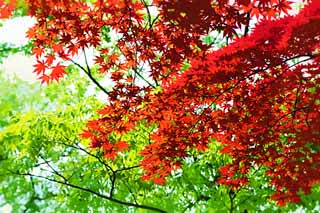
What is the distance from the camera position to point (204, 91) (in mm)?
2982

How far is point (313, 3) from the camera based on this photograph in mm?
2355

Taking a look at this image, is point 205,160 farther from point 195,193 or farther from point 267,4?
point 267,4

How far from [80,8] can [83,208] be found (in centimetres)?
169

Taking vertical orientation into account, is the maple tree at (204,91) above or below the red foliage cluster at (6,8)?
below

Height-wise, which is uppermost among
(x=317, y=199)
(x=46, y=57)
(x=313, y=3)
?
(x=46, y=57)

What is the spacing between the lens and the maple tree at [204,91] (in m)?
2.80

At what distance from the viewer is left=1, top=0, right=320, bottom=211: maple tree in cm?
280

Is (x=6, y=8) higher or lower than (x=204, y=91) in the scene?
higher

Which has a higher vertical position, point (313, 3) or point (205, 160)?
point (205, 160)

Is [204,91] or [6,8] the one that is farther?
[6,8]

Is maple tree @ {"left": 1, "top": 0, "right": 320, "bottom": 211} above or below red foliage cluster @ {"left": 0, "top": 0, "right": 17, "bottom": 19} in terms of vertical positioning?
below

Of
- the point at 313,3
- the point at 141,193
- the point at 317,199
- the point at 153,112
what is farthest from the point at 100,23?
the point at 317,199

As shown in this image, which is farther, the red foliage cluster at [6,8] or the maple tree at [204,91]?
the red foliage cluster at [6,8]

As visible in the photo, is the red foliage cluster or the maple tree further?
the red foliage cluster
